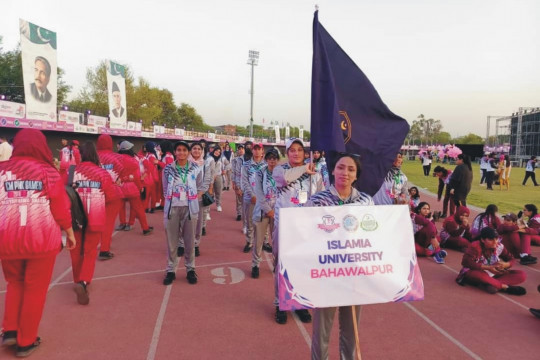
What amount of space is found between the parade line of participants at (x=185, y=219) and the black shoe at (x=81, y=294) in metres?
0.02

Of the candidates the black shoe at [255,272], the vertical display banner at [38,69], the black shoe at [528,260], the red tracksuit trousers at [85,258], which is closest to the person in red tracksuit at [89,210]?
the red tracksuit trousers at [85,258]

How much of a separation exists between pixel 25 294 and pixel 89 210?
5.03ft

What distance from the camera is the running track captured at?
11.6 feet

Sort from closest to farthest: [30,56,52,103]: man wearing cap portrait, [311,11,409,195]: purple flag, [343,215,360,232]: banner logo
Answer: [343,215,360,232]: banner logo → [311,11,409,195]: purple flag → [30,56,52,103]: man wearing cap portrait

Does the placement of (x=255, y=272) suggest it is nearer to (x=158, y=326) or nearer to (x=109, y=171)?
(x=158, y=326)

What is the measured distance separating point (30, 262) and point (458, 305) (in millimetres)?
5094

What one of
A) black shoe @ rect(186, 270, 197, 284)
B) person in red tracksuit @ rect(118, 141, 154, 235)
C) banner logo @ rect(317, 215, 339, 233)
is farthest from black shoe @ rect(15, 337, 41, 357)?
person in red tracksuit @ rect(118, 141, 154, 235)

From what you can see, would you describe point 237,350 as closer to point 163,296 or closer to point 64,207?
point 163,296

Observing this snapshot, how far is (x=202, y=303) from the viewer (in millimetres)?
4582

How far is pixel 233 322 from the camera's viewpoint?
409 cm

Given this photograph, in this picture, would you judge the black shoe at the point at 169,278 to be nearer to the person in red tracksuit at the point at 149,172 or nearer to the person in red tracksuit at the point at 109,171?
the person in red tracksuit at the point at 109,171

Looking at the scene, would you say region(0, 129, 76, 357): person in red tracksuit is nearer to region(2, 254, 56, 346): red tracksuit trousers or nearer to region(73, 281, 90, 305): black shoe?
region(2, 254, 56, 346): red tracksuit trousers

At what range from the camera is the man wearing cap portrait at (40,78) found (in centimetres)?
1434

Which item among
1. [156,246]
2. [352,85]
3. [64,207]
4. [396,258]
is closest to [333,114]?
[352,85]
